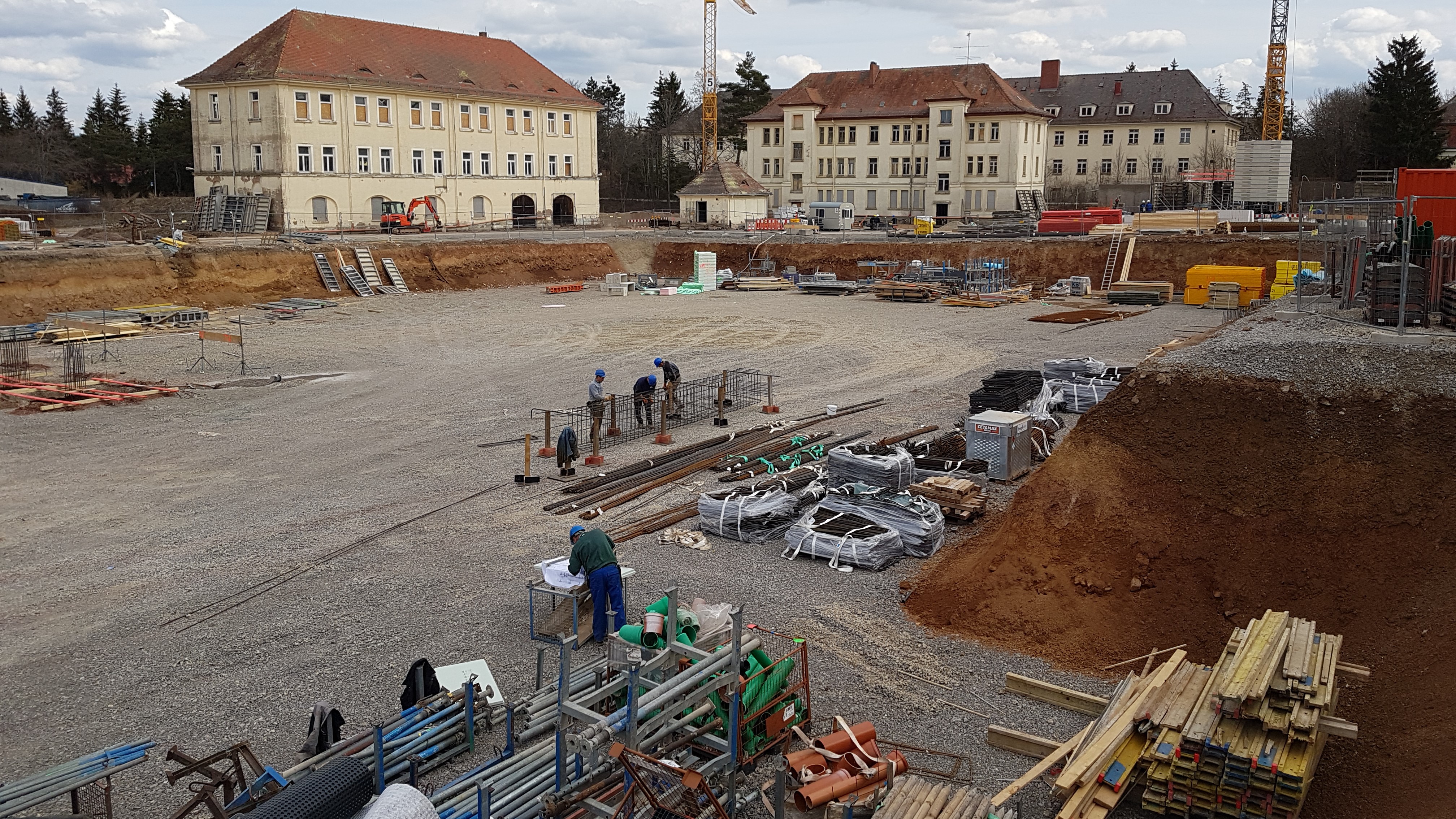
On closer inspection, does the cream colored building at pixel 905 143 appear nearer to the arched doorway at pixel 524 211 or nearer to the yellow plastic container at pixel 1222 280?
the arched doorway at pixel 524 211

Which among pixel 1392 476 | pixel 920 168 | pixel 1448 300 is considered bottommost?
pixel 1392 476

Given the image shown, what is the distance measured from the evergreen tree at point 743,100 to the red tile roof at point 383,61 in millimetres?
25634

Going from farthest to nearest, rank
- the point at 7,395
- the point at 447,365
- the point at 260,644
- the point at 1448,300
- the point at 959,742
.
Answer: the point at 447,365, the point at 7,395, the point at 1448,300, the point at 260,644, the point at 959,742

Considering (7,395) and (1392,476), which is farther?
(7,395)

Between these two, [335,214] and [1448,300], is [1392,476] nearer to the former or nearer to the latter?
[1448,300]

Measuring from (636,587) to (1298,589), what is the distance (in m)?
7.73

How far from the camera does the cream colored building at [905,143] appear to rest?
234 ft

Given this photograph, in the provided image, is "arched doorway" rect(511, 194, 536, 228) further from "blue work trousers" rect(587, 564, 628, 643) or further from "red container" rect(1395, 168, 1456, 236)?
"blue work trousers" rect(587, 564, 628, 643)

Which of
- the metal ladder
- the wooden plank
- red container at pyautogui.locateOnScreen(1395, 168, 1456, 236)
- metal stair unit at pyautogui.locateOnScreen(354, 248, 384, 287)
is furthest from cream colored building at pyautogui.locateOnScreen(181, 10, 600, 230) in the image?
the wooden plank

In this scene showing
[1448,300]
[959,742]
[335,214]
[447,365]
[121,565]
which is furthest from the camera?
[335,214]

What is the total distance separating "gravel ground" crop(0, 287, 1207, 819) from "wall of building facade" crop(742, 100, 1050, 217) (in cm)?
4343

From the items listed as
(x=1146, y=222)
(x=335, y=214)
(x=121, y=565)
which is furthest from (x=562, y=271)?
(x=121, y=565)

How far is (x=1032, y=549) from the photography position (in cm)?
1314

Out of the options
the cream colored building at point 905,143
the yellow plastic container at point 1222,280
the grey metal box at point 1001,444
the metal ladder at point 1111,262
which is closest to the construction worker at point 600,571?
the grey metal box at point 1001,444
